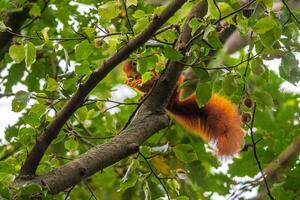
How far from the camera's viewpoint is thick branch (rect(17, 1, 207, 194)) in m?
1.75

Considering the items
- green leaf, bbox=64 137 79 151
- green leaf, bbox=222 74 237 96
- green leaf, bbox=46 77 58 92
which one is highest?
green leaf, bbox=46 77 58 92

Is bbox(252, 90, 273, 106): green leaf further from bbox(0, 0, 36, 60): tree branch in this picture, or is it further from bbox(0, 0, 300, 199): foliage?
bbox(0, 0, 36, 60): tree branch

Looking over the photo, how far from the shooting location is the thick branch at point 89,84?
1.60 metres

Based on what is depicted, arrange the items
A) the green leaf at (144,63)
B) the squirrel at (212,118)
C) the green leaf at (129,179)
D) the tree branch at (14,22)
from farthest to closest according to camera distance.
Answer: the tree branch at (14,22), the squirrel at (212,118), the green leaf at (129,179), the green leaf at (144,63)

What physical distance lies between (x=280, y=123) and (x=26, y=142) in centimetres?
151

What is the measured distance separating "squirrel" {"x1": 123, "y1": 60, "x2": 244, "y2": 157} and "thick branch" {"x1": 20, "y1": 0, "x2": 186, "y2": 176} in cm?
53

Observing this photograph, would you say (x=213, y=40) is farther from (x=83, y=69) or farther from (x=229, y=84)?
(x=83, y=69)

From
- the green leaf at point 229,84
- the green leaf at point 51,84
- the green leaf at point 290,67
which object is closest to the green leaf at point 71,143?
the green leaf at point 51,84

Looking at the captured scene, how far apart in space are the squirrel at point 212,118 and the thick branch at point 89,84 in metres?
0.53

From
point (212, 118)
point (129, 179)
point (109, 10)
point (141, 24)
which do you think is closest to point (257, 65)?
point (141, 24)

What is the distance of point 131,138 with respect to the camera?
1.95 metres

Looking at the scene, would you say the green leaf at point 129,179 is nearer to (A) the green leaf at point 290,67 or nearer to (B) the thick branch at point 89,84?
(B) the thick branch at point 89,84

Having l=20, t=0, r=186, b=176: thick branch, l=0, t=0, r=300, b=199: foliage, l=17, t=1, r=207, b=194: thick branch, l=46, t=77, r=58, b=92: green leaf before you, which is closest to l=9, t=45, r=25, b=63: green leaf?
l=0, t=0, r=300, b=199: foliage

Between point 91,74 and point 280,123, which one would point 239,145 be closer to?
point 280,123
